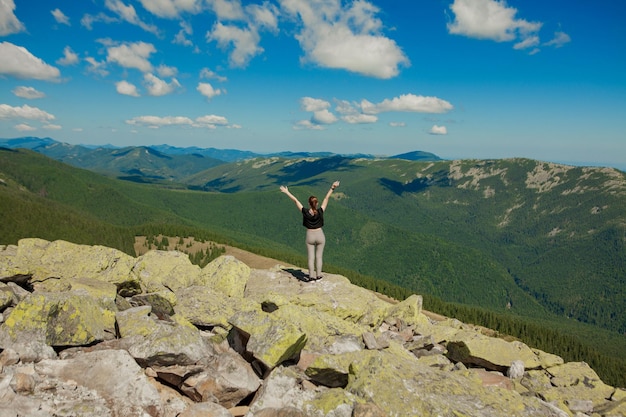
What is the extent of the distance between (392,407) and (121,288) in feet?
63.4

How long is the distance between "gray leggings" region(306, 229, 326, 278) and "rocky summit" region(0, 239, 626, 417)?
3393 mm

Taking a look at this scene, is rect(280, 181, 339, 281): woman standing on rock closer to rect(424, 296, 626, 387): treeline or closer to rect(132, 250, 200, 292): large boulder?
rect(132, 250, 200, 292): large boulder

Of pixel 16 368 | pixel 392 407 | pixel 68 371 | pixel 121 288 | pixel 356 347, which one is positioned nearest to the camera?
pixel 16 368

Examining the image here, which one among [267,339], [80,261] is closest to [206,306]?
[267,339]

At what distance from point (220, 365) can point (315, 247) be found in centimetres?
1266

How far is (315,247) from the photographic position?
25.8m

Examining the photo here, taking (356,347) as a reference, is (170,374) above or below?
above

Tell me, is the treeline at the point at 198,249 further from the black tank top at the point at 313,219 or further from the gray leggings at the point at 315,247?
A: the black tank top at the point at 313,219

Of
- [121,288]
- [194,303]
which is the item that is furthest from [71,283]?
[194,303]

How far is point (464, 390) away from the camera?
15266 millimetres

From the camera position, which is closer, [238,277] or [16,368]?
[16,368]

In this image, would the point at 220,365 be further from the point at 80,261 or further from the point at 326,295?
the point at 80,261

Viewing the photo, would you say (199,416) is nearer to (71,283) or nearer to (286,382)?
(286,382)

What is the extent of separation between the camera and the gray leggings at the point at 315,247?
79.7 feet
